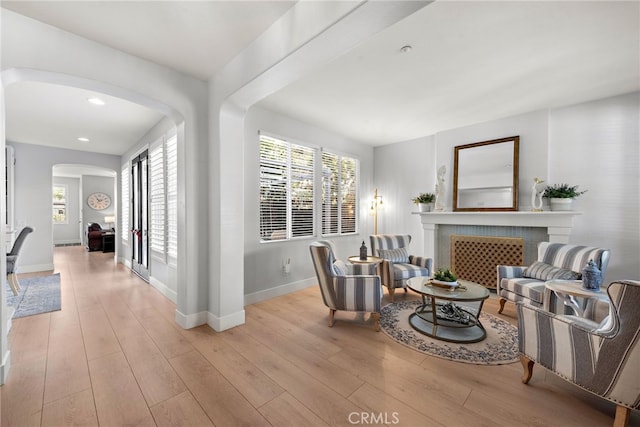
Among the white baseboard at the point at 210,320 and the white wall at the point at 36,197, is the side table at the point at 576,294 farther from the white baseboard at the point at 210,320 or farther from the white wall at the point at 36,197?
the white wall at the point at 36,197

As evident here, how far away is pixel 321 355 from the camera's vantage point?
2.30 metres

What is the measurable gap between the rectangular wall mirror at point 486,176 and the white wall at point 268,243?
2227mm

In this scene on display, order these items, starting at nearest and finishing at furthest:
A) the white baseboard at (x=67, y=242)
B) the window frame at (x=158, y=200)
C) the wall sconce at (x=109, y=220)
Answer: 1. the window frame at (x=158, y=200)
2. the white baseboard at (x=67, y=242)
3. the wall sconce at (x=109, y=220)

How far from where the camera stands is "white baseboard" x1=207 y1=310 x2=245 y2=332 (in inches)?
108

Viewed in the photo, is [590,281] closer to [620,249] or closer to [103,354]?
[620,249]

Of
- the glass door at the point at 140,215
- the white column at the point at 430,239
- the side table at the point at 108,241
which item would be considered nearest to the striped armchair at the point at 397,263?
the white column at the point at 430,239

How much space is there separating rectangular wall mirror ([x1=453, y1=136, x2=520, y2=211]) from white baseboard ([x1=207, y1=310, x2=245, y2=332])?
380 cm

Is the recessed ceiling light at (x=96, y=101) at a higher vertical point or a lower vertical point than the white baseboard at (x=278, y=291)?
higher

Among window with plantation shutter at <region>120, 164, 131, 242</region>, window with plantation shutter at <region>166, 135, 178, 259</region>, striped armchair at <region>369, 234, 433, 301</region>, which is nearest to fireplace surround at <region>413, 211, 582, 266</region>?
striped armchair at <region>369, 234, 433, 301</region>

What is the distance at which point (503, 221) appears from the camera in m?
3.94

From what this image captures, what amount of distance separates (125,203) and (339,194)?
4996 mm

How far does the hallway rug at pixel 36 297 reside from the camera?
10.7 ft

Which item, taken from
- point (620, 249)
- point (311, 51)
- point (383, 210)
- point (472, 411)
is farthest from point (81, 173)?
point (620, 249)

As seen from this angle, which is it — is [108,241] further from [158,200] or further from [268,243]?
[268,243]
